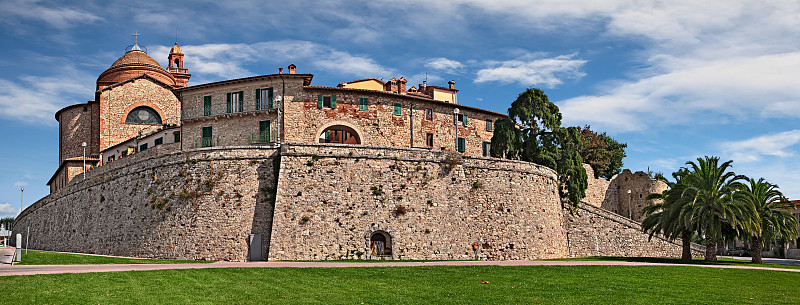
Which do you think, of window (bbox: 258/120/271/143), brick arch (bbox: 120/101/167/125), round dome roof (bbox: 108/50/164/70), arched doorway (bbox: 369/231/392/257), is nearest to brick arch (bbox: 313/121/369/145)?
window (bbox: 258/120/271/143)

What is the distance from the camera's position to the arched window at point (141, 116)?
209 ft

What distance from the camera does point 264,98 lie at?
1925 inches

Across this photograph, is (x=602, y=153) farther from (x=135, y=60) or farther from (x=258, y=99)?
(x=135, y=60)

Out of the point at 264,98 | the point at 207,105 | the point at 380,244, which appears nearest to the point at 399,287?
the point at 380,244

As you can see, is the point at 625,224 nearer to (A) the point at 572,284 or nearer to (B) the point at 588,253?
(B) the point at 588,253

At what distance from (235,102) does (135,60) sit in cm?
2728

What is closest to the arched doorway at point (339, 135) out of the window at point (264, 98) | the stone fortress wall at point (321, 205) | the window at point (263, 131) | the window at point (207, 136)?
the window at point (263, 131)

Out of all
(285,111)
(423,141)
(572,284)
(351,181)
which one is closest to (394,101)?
(423,141)

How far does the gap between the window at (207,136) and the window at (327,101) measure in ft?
28.3

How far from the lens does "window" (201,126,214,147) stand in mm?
50062

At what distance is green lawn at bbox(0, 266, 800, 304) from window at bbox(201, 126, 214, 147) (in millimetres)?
23701

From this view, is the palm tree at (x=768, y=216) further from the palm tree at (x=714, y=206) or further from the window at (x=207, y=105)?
the window at (x=207, y=105)

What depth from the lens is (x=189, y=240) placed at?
3900cm

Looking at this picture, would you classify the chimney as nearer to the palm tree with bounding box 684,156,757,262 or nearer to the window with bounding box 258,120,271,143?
the window with bounding box 258,120,271,143
